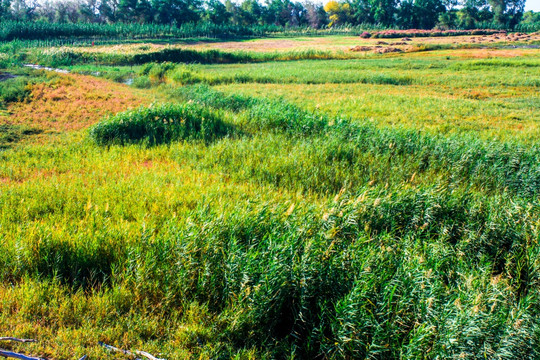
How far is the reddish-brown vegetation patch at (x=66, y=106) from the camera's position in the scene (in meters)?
12.4

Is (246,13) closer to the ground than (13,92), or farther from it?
farther from it

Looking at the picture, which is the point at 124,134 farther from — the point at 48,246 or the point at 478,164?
the point at 478,164

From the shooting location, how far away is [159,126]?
427 inches

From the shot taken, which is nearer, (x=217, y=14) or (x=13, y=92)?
(x=13, y=92)

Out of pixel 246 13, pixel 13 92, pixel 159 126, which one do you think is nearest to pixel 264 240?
pixel 159 126

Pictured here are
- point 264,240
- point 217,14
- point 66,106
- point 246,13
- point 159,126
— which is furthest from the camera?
point 246,13

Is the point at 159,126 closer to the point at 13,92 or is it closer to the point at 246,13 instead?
the point at 13,92

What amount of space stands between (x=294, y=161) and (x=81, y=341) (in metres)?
5.53

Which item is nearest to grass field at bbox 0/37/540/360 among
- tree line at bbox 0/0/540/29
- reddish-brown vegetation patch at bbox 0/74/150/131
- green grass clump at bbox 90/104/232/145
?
green grass clump at bbox 90/104/232/145

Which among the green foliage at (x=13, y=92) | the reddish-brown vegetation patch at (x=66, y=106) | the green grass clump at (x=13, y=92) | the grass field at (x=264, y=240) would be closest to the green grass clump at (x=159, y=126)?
the grass field at (x=264, y=240)

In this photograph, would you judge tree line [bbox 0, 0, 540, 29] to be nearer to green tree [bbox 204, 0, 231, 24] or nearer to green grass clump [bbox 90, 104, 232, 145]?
green tree [bbox 204, 0, 231, 24]

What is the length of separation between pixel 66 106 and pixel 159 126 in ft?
19.8

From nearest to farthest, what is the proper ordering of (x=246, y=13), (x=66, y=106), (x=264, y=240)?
(x=264, y=240), (x=66, y=106), (x=246, y=13)

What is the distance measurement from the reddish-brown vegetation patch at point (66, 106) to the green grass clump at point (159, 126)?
Answer: 2.36m
